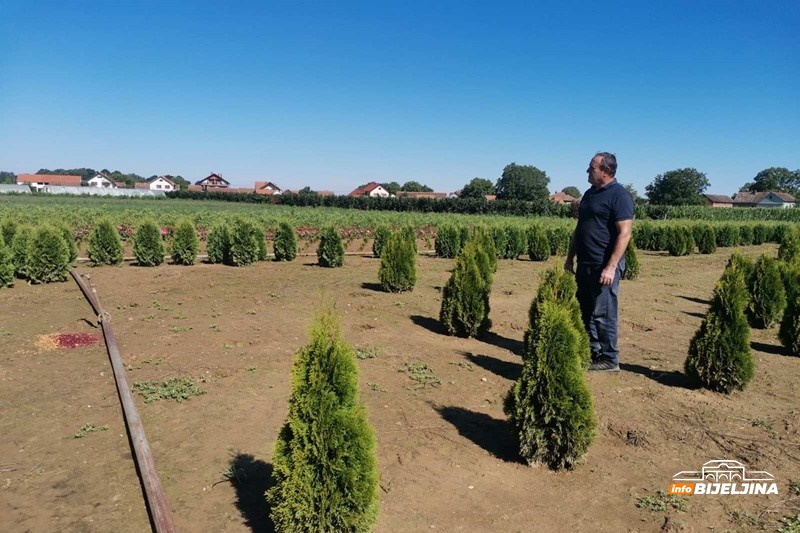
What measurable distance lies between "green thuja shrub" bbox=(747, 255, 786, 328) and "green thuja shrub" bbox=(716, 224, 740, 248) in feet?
78.7

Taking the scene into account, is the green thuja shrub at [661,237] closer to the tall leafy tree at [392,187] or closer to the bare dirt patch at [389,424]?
the bare dirt patch at [389,424]

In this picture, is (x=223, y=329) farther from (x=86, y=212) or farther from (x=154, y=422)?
(x=86, y=212)

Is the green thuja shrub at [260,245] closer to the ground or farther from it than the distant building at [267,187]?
closer to the ground

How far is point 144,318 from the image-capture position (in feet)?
27.6

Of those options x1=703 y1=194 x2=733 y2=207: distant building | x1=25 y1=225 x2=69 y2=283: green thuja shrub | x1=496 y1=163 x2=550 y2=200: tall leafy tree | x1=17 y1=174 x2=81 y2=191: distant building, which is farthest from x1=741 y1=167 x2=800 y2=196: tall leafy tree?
x1=17 y1=174 x2=81 y2=191: distant building

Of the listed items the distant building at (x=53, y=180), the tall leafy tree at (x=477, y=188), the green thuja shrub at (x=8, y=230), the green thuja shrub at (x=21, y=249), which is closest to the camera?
the green thuja shrub at (x=21, y=249)

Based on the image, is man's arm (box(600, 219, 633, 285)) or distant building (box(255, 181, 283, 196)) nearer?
man's arm (box(600, 219, 633, 285))

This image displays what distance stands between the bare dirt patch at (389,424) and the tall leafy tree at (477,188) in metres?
84.0

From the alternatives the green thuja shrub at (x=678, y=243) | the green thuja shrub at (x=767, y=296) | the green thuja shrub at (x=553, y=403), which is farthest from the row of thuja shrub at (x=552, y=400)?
the green thuja shrub at (x=678, y=243)

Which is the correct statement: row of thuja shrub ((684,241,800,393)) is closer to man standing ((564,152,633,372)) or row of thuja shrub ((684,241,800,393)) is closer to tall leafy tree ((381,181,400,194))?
man standing ((564,152,633,372))

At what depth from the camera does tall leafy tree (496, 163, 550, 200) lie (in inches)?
3888

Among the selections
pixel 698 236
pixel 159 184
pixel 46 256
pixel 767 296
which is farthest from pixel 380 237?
pixel 159 184

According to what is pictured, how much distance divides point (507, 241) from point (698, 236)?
12.1m

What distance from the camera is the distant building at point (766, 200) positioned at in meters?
105
